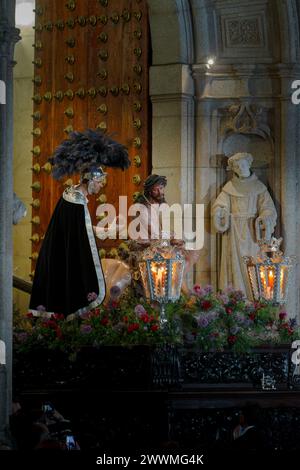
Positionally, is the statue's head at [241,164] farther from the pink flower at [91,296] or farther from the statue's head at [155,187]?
the pink flower at [91,296]

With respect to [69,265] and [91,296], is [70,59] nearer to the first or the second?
[69,265]

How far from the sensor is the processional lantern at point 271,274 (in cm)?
1867

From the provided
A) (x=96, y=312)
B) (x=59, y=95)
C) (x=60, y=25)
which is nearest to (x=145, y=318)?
(x=96, y=312)

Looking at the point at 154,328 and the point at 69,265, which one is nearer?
the point at 154,328

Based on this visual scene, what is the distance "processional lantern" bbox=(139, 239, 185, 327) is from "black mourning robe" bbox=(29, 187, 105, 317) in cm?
54

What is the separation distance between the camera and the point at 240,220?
20.4m

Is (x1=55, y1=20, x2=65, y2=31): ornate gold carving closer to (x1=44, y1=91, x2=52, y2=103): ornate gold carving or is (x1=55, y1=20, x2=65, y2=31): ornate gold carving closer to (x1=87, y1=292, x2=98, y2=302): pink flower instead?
(x1=44, y1=91, x2=52, y2=103): ornate gold carving

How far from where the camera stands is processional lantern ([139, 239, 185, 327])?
57.4 ft

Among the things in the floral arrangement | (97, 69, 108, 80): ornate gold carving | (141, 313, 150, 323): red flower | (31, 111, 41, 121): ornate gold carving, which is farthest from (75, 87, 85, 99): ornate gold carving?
(141, 313, 150, 323): red flower

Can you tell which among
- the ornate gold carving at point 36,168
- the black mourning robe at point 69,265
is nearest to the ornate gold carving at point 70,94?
the ornate gold carving at point 36,168

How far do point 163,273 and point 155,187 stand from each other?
1.83 metres

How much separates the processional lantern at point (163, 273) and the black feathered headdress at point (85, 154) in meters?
1.27
